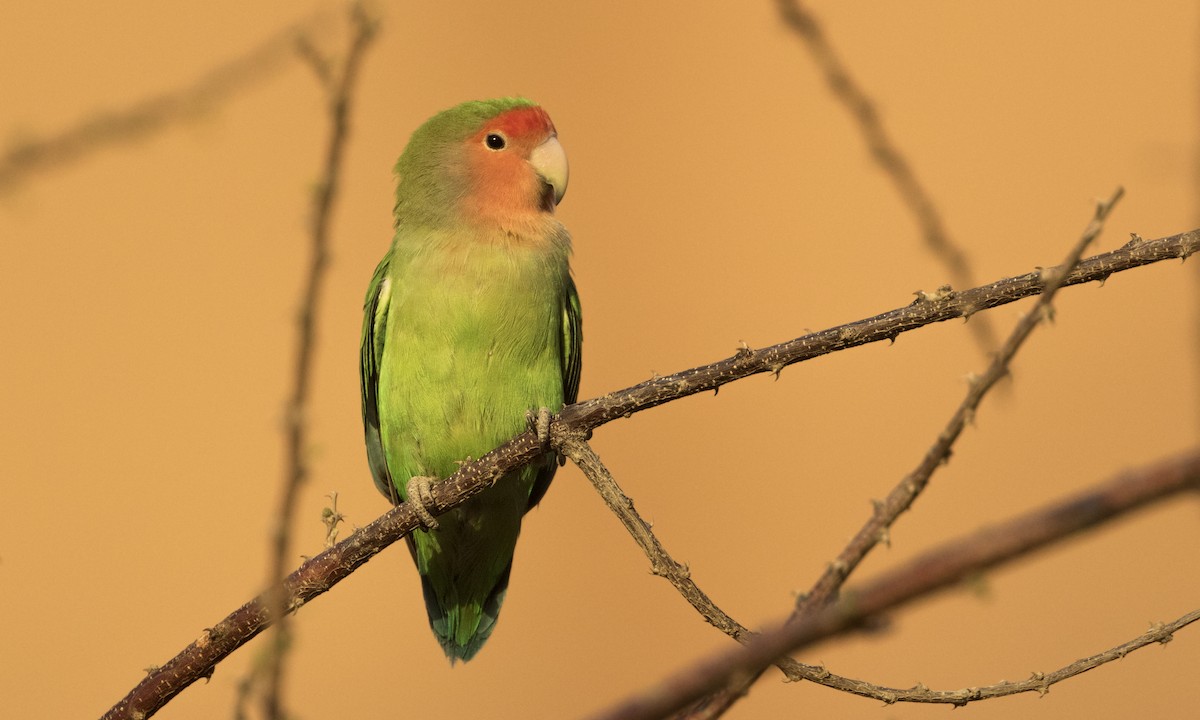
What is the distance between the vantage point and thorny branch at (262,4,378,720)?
774mm

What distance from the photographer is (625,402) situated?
159 cm

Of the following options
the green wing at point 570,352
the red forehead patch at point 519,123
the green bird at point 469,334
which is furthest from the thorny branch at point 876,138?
the red forehead patch at point 519,123

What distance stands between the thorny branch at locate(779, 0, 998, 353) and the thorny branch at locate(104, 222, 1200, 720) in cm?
7

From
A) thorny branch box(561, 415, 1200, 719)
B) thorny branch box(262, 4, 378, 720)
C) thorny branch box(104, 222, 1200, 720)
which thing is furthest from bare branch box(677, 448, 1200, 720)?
thorny branch box(104, 222, 1200, 720)

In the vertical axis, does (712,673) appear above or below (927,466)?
below

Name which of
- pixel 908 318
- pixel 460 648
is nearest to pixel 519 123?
pixel 460 648

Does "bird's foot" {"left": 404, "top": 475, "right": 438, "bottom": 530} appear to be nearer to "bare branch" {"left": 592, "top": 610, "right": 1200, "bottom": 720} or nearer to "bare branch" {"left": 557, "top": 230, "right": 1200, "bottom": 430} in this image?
"bare branch" {"left": 557, "top": 230, "right": 1200, "bottom": 430}

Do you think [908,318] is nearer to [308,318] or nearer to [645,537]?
[645,537]

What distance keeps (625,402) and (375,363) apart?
4.80 feet

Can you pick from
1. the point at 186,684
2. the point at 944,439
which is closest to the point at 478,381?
the point at 186,684

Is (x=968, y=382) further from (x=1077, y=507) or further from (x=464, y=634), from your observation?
(x=464, y=634)

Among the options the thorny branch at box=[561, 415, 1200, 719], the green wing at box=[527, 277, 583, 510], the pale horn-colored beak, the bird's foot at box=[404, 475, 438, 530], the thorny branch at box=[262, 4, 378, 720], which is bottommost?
the thorny branch at box=[561, 415, 1200, 719]

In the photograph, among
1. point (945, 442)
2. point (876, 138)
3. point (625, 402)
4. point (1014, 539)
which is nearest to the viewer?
point (1014, 539)

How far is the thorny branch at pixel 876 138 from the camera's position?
4.09 ft
